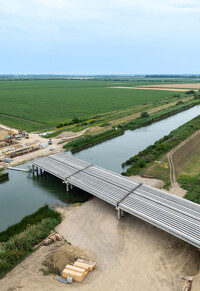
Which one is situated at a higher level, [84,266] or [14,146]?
[14,146]

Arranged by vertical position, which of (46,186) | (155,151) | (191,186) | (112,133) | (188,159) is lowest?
(46,186)

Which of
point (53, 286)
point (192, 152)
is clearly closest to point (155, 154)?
point (192, 152)

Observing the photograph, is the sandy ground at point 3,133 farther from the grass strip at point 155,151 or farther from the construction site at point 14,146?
the grass strip at point 155,151

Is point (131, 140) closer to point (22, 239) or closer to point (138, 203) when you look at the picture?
point (138, 203)

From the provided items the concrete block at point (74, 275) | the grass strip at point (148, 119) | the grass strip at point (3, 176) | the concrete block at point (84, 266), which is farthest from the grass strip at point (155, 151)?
the concrete block at point (74, 275)

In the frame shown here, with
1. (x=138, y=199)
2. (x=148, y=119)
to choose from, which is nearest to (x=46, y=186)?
(x=138, y=199)

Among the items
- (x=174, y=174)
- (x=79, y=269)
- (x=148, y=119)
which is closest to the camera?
(x=79, y=269)

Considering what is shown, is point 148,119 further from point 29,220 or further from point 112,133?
point 29,220
